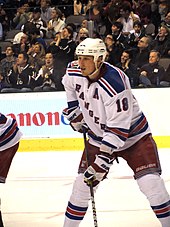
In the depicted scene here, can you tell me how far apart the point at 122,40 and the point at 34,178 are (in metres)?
2.08

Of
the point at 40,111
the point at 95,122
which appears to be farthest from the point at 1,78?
the point at 95,122

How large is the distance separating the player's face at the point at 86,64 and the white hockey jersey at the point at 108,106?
71 mm

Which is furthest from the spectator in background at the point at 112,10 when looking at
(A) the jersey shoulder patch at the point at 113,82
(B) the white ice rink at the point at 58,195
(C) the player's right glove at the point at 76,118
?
(A) the jersey shoulder patch at the point at 113,82

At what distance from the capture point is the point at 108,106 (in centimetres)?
336

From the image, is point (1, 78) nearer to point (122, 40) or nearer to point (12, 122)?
point (122, 40)

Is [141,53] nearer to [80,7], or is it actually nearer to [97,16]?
[97,16]

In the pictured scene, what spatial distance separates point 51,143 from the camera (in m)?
6.71

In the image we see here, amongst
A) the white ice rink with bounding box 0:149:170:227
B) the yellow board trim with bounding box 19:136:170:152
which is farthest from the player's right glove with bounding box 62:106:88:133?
the yellow board trim with bounding box 19:136:170:152

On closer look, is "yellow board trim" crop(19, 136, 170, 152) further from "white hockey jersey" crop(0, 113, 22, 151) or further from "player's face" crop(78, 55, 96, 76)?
"player's face" crop(78, 55, 96, 76)

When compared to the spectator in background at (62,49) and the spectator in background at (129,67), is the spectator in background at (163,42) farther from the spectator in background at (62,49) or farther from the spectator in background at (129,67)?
the spectator in background at (62,49)

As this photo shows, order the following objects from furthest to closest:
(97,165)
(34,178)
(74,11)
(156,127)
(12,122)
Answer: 1. (74,11)
2. (156,127)
3. (34,178)
4. (12,122)
5. (97,165)

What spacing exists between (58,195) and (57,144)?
5.98 ft

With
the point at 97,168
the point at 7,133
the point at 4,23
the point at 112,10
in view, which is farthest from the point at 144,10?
the point at 97,168

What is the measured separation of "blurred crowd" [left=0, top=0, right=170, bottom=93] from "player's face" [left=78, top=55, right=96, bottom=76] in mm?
3299
